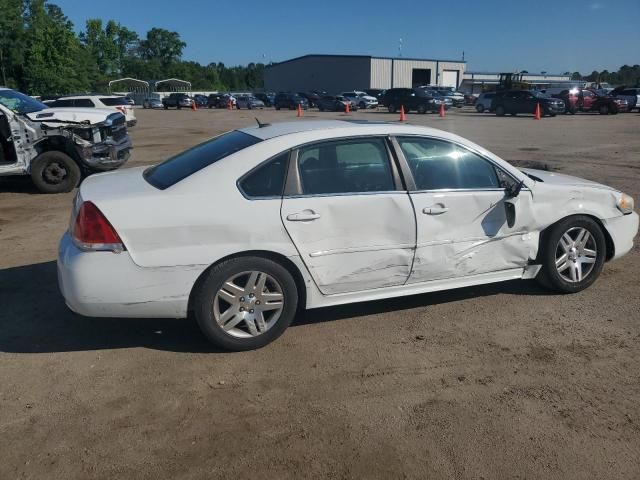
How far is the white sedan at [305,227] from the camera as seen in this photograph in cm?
364

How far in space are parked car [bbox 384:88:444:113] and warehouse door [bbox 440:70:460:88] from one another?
42.2m

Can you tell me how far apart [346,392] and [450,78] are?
273 ft

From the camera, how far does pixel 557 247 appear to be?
470cm

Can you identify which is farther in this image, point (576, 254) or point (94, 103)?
point (94, 103)

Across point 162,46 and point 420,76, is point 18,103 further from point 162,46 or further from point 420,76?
point 162,46

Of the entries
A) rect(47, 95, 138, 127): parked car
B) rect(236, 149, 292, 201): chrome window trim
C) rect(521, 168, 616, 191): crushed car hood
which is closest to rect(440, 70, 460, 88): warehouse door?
rect(47, 95, 138, 127): parked car

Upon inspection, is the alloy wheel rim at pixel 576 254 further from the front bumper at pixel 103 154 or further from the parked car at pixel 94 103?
the parked car at pixel 94 103

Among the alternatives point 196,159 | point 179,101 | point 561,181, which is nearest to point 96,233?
point 196,159

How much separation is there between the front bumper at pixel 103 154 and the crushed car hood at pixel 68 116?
17.0 inches

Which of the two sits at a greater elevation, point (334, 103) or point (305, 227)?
point (334, 103)

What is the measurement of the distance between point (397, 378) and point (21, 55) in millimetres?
80440

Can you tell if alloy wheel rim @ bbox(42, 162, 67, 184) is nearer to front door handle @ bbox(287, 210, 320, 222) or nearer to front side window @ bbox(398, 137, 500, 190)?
front door handle @ bbox(287, 210, 320, 222)

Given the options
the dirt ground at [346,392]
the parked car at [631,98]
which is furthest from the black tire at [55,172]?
the parked car at [631,98]

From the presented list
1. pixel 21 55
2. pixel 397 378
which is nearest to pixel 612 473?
pixel 397 378
